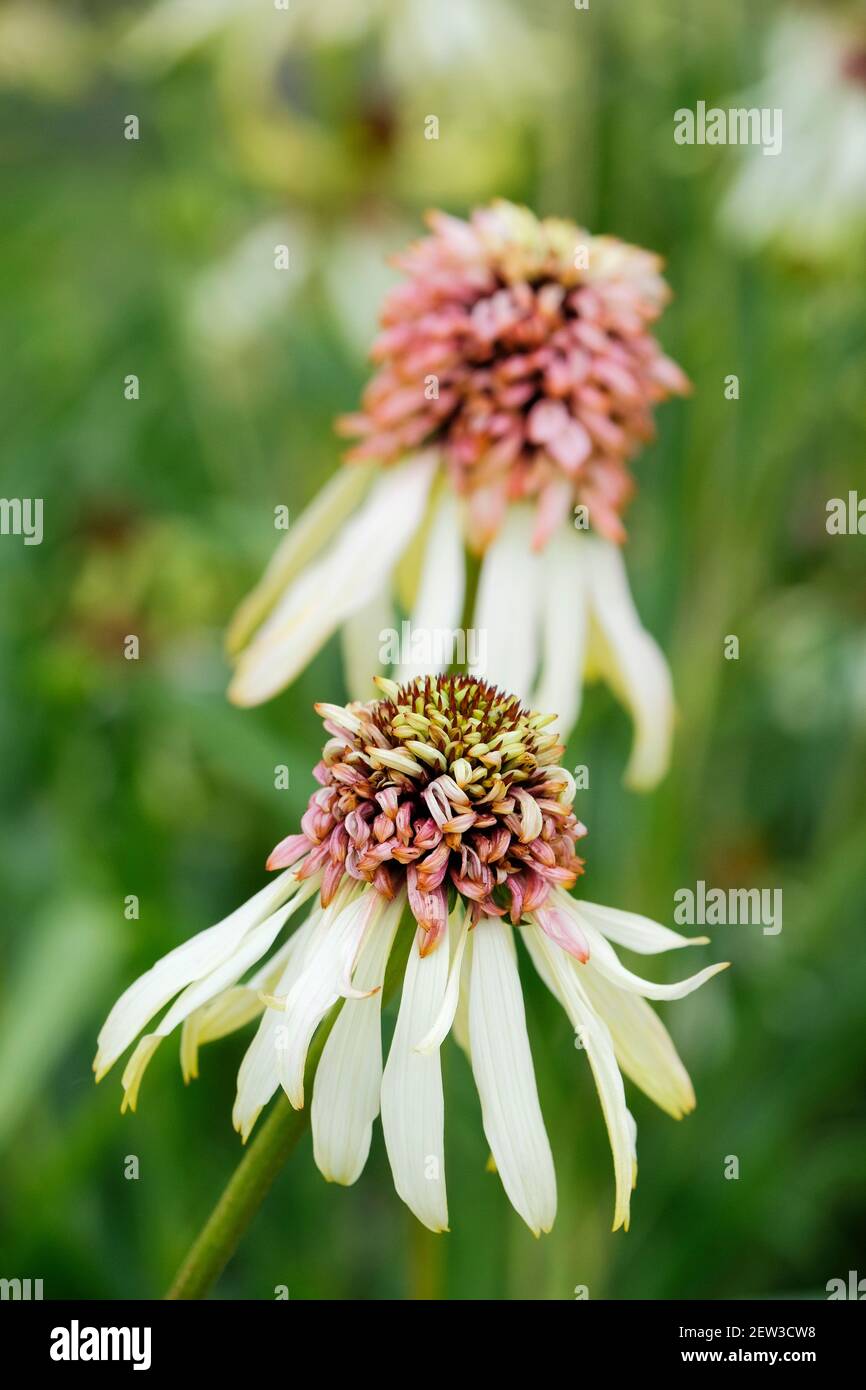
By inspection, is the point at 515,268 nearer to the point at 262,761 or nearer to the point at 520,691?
the point at 520,691

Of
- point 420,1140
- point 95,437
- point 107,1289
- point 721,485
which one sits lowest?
point 107,1289

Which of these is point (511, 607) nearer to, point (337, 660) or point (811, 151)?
point (337, 660)

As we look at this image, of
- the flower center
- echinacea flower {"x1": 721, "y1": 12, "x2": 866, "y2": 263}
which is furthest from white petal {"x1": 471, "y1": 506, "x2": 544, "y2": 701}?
echinacea flower {"x1": 721, "y1": 12, "x2": 866, "y2": 263}

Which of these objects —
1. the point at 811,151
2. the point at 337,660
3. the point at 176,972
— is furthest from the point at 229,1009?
the point at 811,151

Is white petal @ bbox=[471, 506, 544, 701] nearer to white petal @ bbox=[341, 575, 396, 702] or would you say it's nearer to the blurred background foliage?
white petal @ bbox=[341, 575, 396, 702]

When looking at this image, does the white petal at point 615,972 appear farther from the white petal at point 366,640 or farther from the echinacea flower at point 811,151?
the echinacea flower at point 811,151

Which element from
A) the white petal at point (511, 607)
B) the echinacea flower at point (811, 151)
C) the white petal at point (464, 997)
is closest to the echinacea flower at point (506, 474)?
the white petal at point (511, 607)
